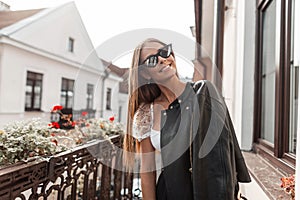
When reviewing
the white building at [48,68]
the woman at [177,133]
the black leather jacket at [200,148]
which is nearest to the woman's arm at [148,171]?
the woman at [177,133]

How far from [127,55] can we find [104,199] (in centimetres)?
108

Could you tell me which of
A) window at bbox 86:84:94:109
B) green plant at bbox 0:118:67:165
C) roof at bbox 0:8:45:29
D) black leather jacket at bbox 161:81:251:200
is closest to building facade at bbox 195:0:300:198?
black leather jacket at bbox 161:81:251:200

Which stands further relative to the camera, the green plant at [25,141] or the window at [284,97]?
the window at [284,97]

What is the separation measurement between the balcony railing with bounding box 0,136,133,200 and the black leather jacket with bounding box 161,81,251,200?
46cm

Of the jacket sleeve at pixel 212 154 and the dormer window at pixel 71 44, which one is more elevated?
the dormer window at pixel 71 44

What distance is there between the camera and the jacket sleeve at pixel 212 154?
71cm

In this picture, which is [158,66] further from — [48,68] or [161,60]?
[48,68]

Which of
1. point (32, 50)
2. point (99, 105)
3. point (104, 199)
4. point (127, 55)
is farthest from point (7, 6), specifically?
point (104, 199)

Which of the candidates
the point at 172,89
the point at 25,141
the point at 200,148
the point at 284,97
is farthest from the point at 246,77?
the point at 25,141

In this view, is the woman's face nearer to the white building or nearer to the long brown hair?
the long brown hair

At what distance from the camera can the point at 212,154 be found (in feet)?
2.37

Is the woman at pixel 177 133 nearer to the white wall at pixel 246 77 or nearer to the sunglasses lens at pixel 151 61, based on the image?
the sunglasses lens at pixel 151 61

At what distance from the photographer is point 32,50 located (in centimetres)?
153

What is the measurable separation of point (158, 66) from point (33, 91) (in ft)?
3.33
